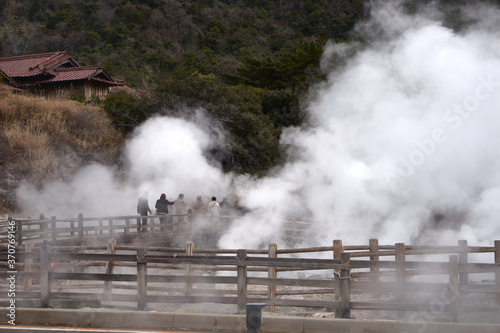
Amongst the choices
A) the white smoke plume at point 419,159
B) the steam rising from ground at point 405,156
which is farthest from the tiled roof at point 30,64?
the white smoke plume at point 419,159

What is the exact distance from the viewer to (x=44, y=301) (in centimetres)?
914

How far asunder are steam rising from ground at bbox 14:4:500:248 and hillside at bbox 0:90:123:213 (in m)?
8.94

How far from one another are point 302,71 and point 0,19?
190ft

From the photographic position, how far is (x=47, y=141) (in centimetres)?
2881

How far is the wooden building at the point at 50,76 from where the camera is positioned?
40.4 meters

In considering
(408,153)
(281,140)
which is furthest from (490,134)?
(281,140)

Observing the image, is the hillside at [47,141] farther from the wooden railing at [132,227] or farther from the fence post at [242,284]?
the fence post at [242,284]

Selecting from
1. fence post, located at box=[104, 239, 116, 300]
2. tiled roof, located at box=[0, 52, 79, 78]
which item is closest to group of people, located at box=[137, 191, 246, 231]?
Answer: fence post, located at box=[104, 239, 116, 300]

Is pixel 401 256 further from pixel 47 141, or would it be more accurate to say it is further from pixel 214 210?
pixel 47 141

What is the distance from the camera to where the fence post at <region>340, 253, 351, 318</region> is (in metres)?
8.47

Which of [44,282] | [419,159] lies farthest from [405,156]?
[44,282]

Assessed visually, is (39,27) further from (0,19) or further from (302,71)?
(302,71)

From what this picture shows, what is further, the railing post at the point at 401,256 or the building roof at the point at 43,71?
the building roof at the point at 43,71

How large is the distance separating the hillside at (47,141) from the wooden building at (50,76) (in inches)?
348
